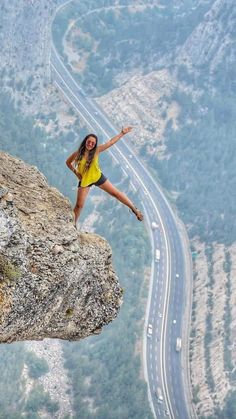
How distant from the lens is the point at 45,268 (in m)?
20.1

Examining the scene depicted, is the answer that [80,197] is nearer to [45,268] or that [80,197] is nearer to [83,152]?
[83,152]

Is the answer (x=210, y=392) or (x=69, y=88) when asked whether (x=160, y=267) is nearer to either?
(x=210, y=392)

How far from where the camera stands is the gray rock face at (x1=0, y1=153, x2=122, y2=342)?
1888 cm

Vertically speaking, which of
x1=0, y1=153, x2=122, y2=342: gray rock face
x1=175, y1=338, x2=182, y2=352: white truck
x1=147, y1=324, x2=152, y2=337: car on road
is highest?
x1=0, y1=153, x2=122, y2=342: gray rock face

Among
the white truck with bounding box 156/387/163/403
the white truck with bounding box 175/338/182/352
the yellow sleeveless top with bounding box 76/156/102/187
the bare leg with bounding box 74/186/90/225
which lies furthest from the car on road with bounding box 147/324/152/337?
the yellow sleeveless top with bounding box 76/156/102/187

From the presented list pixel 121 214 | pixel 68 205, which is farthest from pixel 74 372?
pixel 68 205

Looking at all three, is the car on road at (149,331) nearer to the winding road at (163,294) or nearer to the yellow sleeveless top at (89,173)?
the winding road at (163,294)

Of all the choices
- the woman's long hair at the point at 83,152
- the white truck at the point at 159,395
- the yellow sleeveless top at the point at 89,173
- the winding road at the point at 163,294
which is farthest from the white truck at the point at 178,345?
the woman's long hair at the point at 83,152

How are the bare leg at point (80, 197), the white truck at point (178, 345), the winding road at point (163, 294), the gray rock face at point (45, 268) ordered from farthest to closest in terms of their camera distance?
the white truck at point (178, 345) → the winding road at point (163, 294) → the bare leg at point (80, 197) → the gray rock face at point (45, 268)

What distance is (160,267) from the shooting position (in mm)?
145125

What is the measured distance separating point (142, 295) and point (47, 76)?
80071 millimetres

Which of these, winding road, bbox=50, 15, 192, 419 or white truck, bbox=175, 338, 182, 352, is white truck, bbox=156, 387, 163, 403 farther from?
white truck, bbox=175, 338, 182, 352

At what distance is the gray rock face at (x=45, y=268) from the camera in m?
18.9

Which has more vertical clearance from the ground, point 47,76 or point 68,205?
point 68,205
